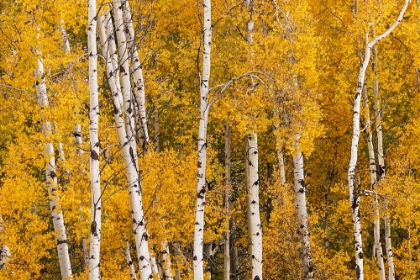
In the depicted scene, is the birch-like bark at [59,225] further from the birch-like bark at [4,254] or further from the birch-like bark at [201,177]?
the birch-like bark at [201,177]

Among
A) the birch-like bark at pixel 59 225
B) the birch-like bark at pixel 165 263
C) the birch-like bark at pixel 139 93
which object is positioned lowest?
the birch-like bark at pixel 165 263

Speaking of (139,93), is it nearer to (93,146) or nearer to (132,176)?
(132,176)

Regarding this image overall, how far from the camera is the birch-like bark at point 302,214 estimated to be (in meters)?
14.6

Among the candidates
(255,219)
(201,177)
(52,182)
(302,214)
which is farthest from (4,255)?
(201,177)

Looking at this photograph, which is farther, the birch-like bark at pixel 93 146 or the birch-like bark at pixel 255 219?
the birch-like bark at pixel 255 219

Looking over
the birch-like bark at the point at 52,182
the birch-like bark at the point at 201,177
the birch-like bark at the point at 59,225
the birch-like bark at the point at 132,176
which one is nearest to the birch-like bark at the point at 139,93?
the birch-like bark at the point at 52,182

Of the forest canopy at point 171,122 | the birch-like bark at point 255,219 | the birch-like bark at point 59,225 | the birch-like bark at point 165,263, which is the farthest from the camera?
the birch-like bark at point 59,225

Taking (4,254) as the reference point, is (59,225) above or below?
below

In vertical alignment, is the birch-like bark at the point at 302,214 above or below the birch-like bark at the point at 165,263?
above

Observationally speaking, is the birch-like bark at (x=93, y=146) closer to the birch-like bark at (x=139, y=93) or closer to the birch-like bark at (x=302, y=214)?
the birch-like bark at (x=139, y=93)

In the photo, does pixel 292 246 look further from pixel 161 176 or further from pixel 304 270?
pixel 161 176

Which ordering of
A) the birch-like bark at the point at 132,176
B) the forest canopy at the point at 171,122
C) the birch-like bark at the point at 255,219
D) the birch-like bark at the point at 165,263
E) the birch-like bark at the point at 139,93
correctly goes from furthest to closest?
the birch-like bark at the point at 165,263 < the birch-like bark at the point at 139,93 < the birch-like bark at the point at 255,219 < the forest canopy at the point at 171,122 < the birch-like bark at the point at 132,176

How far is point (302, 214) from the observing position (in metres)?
14.7

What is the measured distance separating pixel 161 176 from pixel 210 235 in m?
3.27
